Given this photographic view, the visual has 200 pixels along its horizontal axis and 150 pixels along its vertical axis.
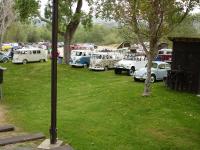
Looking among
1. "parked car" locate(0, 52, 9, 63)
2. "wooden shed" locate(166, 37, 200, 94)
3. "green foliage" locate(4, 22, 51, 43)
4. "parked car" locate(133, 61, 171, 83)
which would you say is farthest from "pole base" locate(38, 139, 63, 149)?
"green foliage" locate(4, 22, 51, 43)

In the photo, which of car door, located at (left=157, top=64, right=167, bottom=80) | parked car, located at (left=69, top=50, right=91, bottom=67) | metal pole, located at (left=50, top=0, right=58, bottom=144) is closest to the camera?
metal pole, located at (left=50, top=0, right=58, bottom=144)

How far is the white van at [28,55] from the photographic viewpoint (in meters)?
45.8

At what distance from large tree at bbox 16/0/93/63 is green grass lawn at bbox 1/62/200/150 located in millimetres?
10502

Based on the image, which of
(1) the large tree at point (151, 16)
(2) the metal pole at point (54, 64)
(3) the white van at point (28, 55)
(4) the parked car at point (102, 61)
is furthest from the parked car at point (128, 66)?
(2) the metal pole at point (54, 64)

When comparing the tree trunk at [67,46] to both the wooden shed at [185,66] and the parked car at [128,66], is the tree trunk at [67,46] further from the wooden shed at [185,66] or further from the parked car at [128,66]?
the wooden shed at [185,66]

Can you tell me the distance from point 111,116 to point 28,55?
30794 mm

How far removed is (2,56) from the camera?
163 ft

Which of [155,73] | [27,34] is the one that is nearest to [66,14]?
[155,73]

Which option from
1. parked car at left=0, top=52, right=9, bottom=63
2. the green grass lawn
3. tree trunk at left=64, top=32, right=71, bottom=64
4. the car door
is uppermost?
tree trunk at left=64, top=32, right=71, bottom=64

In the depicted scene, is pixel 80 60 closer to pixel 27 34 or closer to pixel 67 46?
pixel 67 46

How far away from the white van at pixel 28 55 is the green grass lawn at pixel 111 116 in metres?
16.7

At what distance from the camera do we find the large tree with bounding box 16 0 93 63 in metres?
37.6

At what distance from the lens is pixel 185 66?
25.4 meters

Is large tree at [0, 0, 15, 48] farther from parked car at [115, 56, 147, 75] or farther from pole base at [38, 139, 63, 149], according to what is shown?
pole base at [38, 139, 63, 149]
